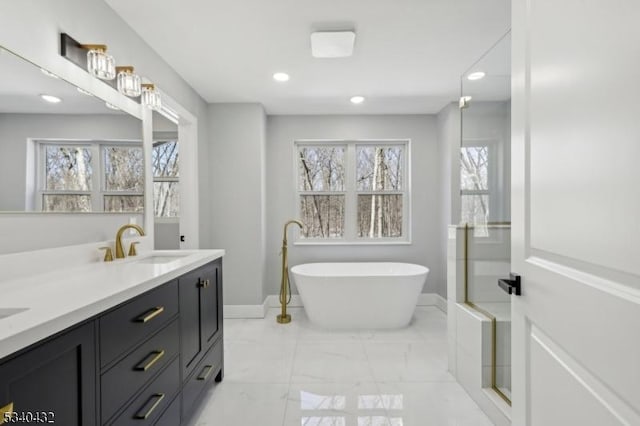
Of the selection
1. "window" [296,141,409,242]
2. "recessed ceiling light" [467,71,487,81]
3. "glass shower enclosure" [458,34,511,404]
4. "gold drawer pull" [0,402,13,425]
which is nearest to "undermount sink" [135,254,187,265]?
"gold drawer pull" [0,402,13,425]

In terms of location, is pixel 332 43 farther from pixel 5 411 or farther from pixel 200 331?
pixel 5 411

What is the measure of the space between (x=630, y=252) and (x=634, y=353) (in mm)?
181

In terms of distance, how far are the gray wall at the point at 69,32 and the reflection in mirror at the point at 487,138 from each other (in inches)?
94.0

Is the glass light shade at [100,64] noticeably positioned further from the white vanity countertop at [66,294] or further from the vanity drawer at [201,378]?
the vanity drawer at [201,378]

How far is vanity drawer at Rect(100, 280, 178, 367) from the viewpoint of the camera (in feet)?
3.65

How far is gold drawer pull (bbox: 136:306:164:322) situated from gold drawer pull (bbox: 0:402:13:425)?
1.79 ft

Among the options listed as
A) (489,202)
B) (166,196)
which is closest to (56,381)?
(489,202)

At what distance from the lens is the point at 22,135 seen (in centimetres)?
149

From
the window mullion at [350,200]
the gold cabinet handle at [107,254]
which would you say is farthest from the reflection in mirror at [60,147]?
the window mullion at [350,200]

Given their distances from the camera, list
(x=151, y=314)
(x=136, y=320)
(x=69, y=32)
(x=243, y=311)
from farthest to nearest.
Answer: (x=243, y=311), (x=69, y=32), (x=151, y=314), (x=136, y=320)

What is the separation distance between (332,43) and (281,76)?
0.82 m

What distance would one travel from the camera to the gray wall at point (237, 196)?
3.76 m

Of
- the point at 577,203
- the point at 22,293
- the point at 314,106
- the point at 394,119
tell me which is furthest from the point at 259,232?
the point at 577,203

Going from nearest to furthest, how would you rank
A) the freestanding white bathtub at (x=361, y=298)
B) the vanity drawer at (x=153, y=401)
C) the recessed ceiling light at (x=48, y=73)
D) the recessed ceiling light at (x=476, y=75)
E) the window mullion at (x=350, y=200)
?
1. the vanity drawer at (x=153, y=401)
2. the recessed ceiling light at (x=48, y=73)
3. the recessed ceiling light at (x=476, y=75)
4. the freestanding white bathtub at (x=361, y=298)
5. the window mullion at (x=350, y=200)
